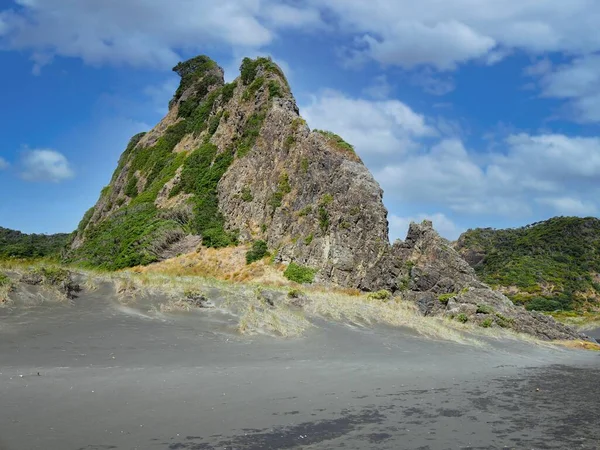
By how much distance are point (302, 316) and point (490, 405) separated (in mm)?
9363

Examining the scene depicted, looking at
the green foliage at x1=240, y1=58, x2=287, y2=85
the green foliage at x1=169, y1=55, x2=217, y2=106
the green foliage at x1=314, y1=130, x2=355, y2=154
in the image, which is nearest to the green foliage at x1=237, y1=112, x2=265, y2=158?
the green foliage at x1=240, y1=58, x2=287, y2=85

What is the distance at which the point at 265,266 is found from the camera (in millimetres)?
38500

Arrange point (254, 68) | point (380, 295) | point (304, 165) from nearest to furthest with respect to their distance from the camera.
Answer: point (380, 295) < point (304, 165) < point (254, 68)

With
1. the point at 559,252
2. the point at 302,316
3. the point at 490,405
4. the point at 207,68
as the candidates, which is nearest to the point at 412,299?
the point at 302,316

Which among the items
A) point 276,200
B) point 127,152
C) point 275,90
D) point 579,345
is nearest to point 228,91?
point 275,90

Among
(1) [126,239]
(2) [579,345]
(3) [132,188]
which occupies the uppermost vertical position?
(3) [132,188]

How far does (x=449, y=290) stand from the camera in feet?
106

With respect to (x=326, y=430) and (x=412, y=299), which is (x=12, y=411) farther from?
(x=412, y=299)

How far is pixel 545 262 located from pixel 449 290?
2592 inches

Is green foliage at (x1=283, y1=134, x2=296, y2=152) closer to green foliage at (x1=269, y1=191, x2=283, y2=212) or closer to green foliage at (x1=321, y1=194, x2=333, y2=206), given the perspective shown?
green foliage at (x1=269, y1=191, x2=283, y2=212)

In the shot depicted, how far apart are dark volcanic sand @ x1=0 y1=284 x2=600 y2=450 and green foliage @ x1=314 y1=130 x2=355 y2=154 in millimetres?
27542

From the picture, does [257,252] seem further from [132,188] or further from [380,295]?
[132,188]

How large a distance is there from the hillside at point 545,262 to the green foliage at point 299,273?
4458 centimetres

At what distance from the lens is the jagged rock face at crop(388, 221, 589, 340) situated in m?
28.6
